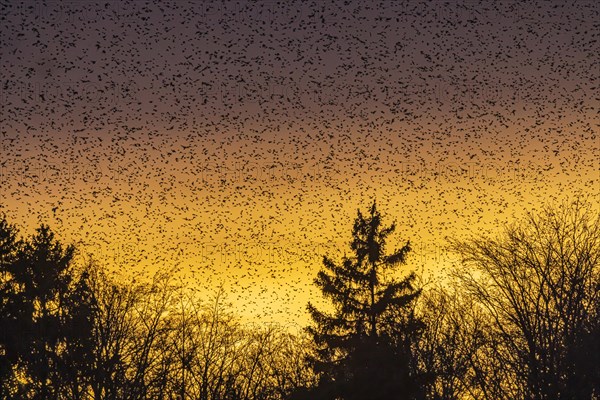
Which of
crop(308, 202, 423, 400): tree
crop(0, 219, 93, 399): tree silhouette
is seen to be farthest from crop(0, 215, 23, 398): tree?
crop(308, 202, 423, 400): tree

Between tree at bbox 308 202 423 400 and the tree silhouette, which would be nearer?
the tree silhouette

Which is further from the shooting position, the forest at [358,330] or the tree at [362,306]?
the tree at [362,306]

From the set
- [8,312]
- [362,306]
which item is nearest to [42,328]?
[8,312]

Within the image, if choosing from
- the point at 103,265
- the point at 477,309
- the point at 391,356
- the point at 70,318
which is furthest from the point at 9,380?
the point at 477,309

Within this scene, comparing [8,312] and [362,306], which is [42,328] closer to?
[8,312]

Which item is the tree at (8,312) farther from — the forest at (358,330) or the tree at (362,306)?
the tree at (362,306)

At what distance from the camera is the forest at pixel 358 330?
35.4m

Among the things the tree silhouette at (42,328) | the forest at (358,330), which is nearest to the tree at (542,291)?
the forest at (358,330)

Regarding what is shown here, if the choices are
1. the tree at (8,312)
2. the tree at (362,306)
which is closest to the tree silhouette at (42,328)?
the tree at (8,312)

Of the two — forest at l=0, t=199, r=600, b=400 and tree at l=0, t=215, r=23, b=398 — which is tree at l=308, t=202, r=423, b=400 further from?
tree at l=0, t=215, r=23, b=398

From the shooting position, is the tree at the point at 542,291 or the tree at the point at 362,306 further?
the tree at the point at 362,306

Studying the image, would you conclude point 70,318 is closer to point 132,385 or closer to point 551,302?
point 132,385

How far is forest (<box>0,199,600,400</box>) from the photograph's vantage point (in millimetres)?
35375

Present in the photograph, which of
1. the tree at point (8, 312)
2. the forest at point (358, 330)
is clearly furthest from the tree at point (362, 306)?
the tree at point (8, 312)
